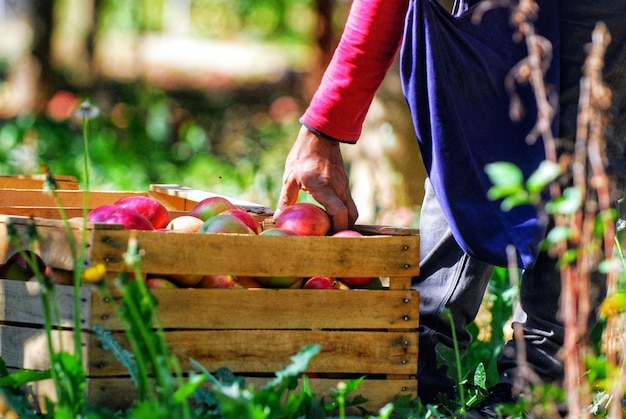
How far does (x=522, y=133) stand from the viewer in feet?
7.76

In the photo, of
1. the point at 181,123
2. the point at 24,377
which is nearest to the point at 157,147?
the point at 181,123

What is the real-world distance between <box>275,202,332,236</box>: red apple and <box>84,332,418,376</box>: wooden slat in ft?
1.07

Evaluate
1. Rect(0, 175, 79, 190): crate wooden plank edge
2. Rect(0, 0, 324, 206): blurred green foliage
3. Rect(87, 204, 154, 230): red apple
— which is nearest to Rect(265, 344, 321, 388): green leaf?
Rect(87, 204, 154, 230): red apple

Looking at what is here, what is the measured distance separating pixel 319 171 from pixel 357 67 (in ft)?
0.94

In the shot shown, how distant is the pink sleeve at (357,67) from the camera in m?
2.42

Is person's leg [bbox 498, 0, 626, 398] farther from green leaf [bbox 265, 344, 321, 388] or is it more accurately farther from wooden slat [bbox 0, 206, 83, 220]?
wooden slat [bbox 0, 206, 83, 220]

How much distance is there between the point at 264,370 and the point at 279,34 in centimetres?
2739

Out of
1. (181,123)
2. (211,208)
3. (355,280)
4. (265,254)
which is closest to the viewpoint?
(265,254)

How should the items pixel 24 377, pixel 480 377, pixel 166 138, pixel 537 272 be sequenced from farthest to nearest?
pixel 166 138
pixel 480 377
pixel 537 272
pixel 24 377

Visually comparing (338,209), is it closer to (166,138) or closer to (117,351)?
(117,351)

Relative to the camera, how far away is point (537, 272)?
251 centimetres

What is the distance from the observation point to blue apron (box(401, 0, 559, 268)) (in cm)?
230

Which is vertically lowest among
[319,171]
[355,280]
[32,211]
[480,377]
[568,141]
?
[480,377]

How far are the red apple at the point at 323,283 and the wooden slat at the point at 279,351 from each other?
0.46ft
